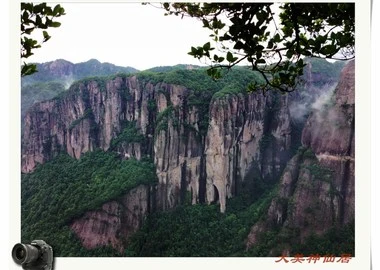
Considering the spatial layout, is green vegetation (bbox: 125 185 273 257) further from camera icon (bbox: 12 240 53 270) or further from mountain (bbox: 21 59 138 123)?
camera icon (bbox: 12 240 53 270)

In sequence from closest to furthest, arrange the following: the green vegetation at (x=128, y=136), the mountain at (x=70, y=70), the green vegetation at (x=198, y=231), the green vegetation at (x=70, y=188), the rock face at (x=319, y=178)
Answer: the rock face at (x=319, y=178) → the green vegetation at (x=70, y=188) → the green vegetation at (x=198, y=231) → the mountain at (x=70, y=70) → the green vegetation at (x=128, y=136)

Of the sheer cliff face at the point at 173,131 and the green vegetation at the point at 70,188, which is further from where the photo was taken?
the sheer cliff face at the point at 173,131

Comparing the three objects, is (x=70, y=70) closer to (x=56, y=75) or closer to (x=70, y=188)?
(x=56, y=75)

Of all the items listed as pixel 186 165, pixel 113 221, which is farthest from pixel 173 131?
pixel 113 221

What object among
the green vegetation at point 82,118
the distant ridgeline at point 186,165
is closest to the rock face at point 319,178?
the distant ridgeline at point 186,165

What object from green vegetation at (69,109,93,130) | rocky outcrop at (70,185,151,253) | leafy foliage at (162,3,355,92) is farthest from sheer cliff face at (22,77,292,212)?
leafy foliage at (162,3,355,92)

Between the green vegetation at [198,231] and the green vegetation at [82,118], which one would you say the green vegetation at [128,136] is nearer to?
the green vegetation at [82,118]

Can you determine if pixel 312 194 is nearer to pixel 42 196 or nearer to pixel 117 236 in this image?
pixel 117 236
